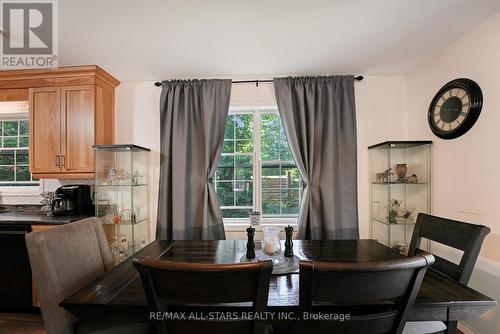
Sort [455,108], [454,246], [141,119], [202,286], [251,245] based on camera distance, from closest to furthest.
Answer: [202,286] < [454,246] < [251,245] < [455,108] < [141,119]

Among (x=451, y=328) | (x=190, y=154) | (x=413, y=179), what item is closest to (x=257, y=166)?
(x=190, y=154)

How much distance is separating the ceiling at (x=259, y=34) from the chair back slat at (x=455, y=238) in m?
1.46

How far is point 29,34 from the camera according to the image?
2025mm

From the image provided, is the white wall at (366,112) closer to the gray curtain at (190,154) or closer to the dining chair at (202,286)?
the gray curtain at (190,154)

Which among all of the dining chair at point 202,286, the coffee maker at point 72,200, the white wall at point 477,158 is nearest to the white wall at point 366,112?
the white wall at point 477,158

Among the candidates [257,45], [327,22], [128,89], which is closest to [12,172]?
[128,89]

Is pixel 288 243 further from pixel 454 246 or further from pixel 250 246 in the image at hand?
pixel 454 246

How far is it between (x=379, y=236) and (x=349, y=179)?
71 centimetres

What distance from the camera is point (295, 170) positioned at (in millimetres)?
3109

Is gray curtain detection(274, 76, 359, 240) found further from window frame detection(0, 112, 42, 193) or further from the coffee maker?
window frame detection(0, 112, 42, 193)

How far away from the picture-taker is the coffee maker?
8.88 feet

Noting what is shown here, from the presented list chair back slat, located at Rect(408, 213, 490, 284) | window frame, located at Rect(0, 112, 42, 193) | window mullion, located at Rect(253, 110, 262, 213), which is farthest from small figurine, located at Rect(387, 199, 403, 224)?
window frame, located at Rect(0, 112, 42, 193)

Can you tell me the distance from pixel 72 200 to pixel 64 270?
1.85 m

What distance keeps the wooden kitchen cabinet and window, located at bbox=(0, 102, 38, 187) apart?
1.98ft
